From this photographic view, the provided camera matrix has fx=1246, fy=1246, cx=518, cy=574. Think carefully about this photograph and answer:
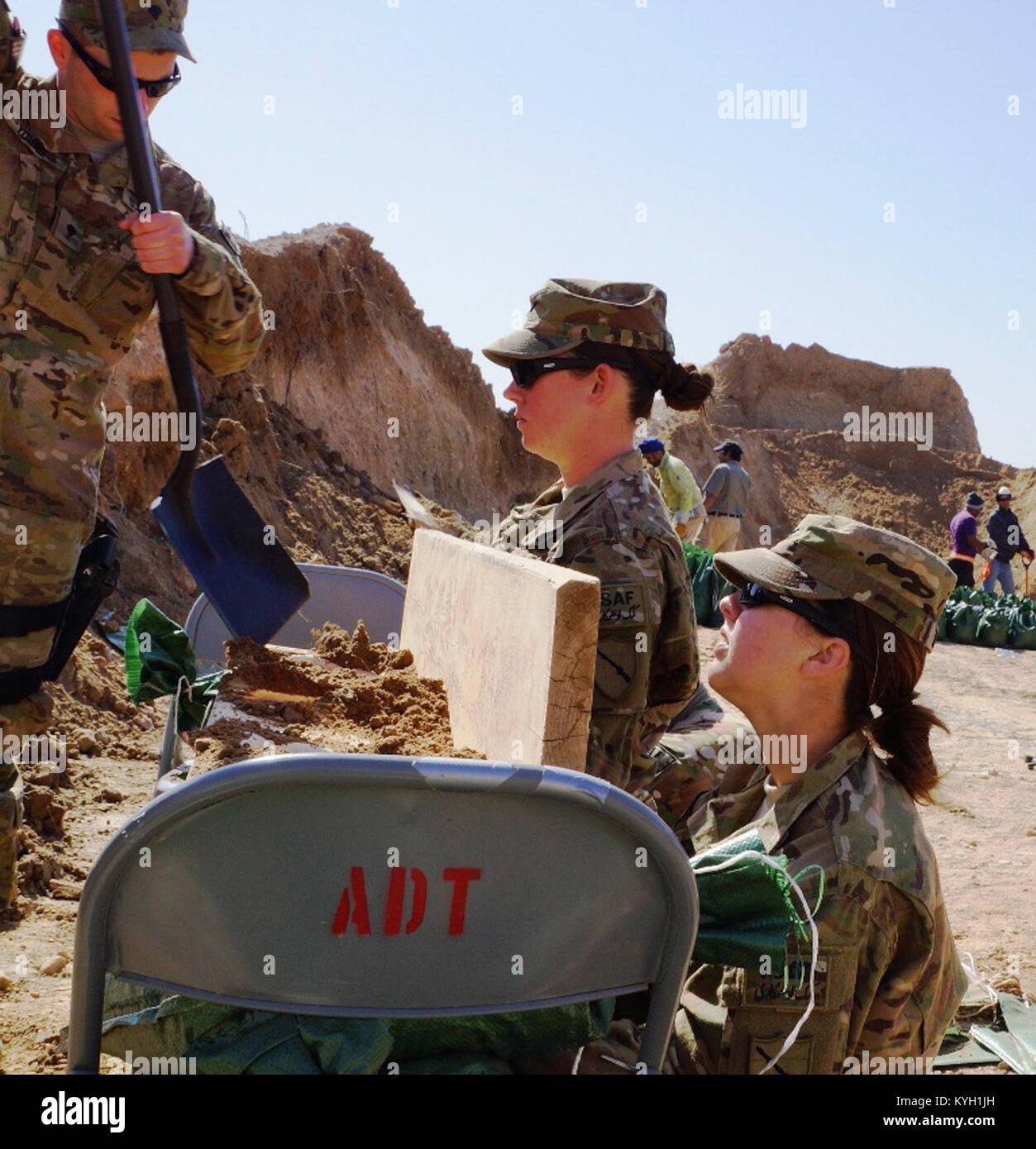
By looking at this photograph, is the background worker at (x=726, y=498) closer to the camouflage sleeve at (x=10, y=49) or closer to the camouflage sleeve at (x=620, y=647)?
the camouflage sleeve at (x=10, y=49)

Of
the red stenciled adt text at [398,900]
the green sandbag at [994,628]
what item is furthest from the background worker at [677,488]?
the red stenciled adt text at [398,900]

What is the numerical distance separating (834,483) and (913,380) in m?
5.67

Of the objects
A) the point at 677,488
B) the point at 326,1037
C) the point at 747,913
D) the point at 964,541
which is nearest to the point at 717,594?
the point at 677,488

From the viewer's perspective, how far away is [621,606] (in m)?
2.79

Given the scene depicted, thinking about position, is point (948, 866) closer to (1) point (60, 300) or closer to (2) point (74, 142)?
(1) point (60, 300)

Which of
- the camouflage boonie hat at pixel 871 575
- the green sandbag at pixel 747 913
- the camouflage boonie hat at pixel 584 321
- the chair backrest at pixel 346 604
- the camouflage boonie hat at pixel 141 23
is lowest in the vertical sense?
the green sandbag at pixel 747 913

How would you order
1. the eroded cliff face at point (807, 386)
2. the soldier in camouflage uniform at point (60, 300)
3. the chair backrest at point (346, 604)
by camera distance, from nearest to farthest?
the soldier in camouflage uniform at point (60, 300), the chair backrest at point (346, 604), the eroded cliff face at point (807, 386)

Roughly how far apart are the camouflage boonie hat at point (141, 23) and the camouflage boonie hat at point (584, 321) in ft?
4.38

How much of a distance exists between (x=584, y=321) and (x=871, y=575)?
101cm

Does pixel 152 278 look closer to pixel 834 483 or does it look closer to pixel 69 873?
pixel 69 873

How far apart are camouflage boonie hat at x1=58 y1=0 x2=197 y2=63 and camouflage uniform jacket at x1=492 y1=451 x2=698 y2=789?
66.1 inches

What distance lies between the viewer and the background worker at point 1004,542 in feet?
64.8

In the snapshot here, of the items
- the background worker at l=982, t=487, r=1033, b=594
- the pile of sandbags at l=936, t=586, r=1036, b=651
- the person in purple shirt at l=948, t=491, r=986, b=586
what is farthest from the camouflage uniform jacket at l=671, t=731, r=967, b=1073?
the background worker at l=982, t=487, r=1033, b=594

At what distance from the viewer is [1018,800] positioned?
721 cm
